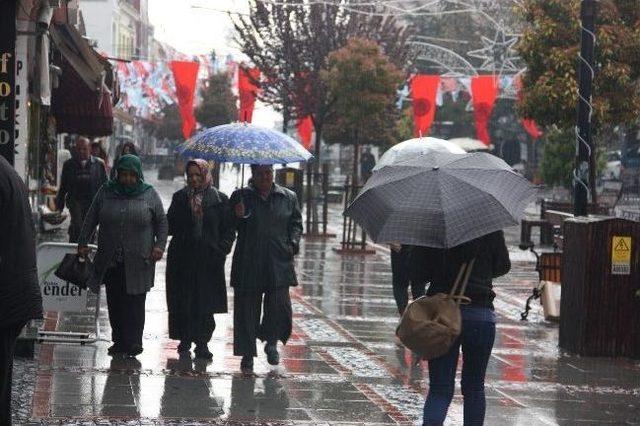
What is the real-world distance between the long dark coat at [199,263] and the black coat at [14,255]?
15.7 feet

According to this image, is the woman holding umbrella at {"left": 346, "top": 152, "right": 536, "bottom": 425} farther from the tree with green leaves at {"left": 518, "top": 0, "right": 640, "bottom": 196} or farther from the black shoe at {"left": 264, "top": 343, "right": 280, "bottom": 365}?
the tree with green leaves at {"left": 518, "top": 0, "right": 640, "bottom": 196}

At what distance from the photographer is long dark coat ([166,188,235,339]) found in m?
11.7

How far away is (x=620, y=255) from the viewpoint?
494 inches

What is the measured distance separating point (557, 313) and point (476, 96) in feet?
90.0

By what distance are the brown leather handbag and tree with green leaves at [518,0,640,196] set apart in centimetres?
1633

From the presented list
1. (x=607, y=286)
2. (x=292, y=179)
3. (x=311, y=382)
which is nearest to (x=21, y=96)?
(x=311, y=382)

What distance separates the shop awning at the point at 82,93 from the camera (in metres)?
17.4

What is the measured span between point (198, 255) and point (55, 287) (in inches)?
49.0

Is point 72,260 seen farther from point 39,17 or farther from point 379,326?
point 379,326

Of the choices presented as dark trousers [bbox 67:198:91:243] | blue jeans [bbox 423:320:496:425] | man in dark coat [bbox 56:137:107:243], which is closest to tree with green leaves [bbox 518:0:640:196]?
man in dark coat [bbox 56:137:107:243]

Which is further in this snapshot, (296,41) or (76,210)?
(296,41)

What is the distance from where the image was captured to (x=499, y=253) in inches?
303

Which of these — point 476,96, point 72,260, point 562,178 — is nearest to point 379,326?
point 72,260

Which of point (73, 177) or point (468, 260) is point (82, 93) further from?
point (468, 260)
